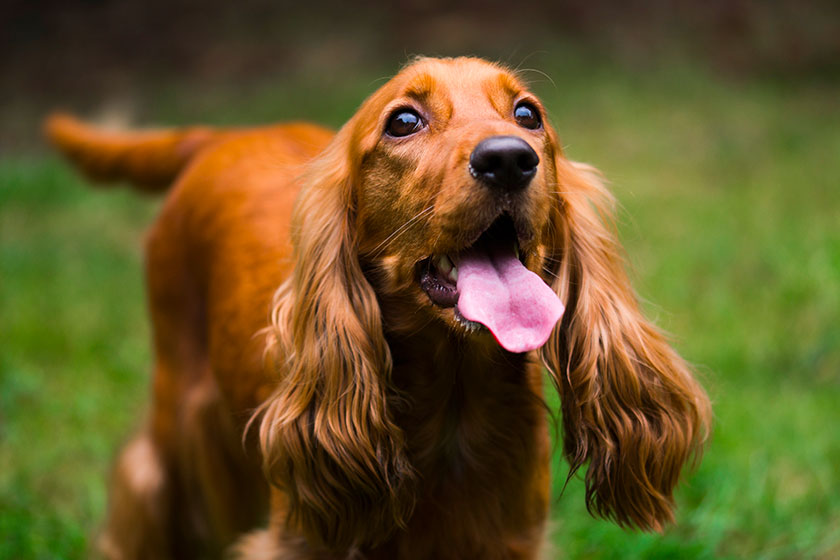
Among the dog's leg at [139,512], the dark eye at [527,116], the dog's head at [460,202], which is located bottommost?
the dog's leg at [139,512]

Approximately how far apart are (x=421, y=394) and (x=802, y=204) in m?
5.01

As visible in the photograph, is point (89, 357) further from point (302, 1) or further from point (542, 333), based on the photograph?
point (302, 1)

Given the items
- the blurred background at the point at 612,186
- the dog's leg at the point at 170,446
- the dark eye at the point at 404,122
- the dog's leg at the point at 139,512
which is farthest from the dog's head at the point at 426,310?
the dog's leg at the point at 139,512

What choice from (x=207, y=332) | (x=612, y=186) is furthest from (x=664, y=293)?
(x=207, y=332)

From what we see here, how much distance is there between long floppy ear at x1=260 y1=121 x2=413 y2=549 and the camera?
202 centimetres

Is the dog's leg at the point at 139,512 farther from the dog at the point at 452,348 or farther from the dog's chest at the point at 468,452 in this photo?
the dog's chest at the point at 468,452

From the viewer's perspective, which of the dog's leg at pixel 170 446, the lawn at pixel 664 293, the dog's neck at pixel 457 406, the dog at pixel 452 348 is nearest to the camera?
the dog at pixel 452 348

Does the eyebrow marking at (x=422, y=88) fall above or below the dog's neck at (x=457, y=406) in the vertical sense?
above

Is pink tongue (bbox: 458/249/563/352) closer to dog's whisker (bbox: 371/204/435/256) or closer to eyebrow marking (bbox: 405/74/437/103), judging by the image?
dog's whisker (bbox: 371/204/435/256)

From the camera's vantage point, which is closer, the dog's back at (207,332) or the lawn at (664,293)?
the dog's back at (207,332)

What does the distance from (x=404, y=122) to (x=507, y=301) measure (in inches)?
19.9

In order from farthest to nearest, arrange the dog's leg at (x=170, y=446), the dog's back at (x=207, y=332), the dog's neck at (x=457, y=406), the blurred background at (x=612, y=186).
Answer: the blurred background at (x=612, y=186), the dog's leg at (x=170, y=446), the dog's back at (x=207, y=332), the dog's neck at (x=457, y=406)

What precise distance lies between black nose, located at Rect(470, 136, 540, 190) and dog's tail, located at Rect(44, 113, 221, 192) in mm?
1651

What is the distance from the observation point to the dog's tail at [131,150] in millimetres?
3283
